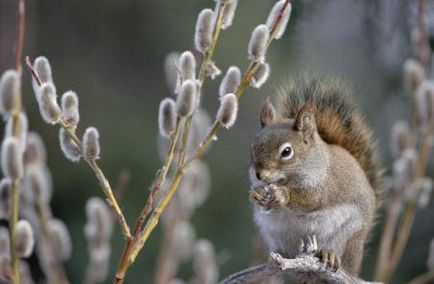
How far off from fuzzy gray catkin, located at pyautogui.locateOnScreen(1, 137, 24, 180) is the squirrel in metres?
0.65

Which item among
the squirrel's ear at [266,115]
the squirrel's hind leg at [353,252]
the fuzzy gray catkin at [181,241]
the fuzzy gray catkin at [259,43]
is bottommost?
the squirrel's hind leg at [353,252]

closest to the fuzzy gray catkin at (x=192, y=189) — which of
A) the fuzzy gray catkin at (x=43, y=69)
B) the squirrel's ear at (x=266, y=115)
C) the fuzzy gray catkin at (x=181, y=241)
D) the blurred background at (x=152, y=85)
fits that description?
the fuzzy gray catkin at (x=181, y=241)

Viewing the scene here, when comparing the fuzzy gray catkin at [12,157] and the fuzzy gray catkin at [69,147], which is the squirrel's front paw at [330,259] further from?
the fuzzy gray catkin at [12,157]

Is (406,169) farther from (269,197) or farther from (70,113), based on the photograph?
(70,113)

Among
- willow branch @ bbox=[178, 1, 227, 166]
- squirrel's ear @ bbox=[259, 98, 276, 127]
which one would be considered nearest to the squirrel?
squirrel's ear @ bbox=[259, 98, 276, 127]

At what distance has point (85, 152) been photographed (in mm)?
823

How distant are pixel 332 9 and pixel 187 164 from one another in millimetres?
1107

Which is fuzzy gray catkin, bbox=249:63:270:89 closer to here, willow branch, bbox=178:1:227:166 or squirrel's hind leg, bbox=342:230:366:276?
willow branch, bbox=178:1:227:166

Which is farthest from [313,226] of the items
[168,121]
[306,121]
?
[168,121]

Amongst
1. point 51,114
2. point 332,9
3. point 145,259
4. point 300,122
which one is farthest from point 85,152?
point 145,259

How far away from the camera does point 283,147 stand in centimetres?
141

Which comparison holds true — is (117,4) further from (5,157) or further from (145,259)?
(5,157)

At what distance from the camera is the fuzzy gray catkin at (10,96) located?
0.70 m

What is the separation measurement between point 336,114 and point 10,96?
0.97m
